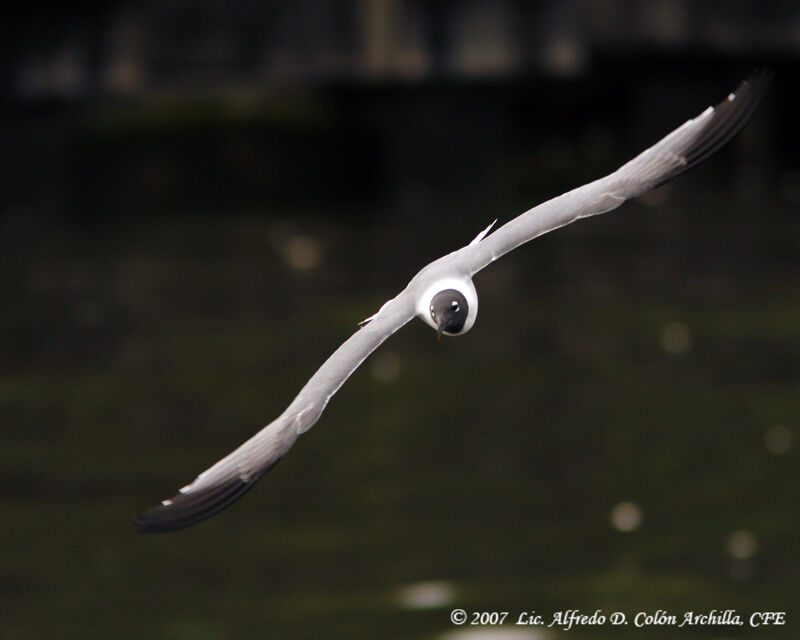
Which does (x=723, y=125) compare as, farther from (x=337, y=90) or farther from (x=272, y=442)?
(x=337, y=90)

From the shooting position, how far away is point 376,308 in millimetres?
15570

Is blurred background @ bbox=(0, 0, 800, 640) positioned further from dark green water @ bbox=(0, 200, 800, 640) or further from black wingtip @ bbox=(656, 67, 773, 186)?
black wingtip @ bbox=(656, 67, 773, 186)

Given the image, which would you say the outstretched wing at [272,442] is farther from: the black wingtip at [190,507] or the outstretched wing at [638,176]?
the outstretched wing at [638,176]

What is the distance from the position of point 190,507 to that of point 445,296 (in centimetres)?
86

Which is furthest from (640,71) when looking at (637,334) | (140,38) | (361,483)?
(361,483)

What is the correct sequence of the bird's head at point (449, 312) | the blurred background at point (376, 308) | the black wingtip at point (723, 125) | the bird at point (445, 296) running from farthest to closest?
the blurred background at point (376, 308) → the black wingtip at point (723, 125) → the bird at point (445, 296) → the bird's head at point (449, 312)

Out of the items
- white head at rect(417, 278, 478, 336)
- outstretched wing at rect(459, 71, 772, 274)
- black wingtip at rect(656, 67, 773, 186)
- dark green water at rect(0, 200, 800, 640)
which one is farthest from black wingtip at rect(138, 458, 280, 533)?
dark green water at rect(0, 200, 800, 640)

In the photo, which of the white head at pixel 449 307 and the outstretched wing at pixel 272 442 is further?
the outstretched wing at pixel 272 442

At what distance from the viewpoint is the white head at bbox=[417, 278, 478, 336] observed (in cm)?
435

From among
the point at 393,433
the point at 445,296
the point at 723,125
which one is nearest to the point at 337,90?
the point at 393,433

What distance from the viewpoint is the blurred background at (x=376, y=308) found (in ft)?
36.7

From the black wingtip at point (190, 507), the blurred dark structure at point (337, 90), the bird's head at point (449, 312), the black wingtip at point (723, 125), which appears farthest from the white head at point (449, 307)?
the blurred dark structure at point (337, 90)

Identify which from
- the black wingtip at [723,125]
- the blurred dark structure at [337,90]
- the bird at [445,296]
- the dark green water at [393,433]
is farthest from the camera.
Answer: the blurred dark structure at [337,90]

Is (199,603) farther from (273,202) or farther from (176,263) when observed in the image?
(273,202)
